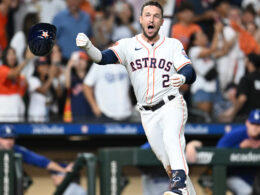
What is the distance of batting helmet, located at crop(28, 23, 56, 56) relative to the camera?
20.6ft

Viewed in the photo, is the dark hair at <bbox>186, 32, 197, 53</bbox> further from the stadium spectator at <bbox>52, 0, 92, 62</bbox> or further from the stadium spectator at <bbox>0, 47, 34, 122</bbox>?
the stadium spectator at <bbox>0, 47, 34, 122</bbox>

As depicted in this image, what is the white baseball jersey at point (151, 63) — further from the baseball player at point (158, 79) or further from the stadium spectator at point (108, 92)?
the stadium spectator at point (108, 92)

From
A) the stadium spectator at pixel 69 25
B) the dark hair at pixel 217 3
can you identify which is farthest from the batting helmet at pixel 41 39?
the dark hair at pixel 217 3

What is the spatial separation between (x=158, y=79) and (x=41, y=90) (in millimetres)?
4479

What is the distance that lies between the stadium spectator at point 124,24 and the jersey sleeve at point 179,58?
5.09 metres

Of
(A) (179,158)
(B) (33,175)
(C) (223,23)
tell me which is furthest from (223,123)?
(A) (179,158)

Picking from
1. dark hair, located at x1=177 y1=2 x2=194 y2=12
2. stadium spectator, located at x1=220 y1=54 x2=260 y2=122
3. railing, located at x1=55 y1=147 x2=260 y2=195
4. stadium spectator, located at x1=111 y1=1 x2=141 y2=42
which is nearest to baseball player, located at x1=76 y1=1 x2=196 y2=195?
railing, located at x1=55 y1=147 x2=260 y2=195

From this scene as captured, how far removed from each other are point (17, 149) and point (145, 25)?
2681 millimetres

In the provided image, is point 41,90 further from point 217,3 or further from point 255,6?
point 255,6

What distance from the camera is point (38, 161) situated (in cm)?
845

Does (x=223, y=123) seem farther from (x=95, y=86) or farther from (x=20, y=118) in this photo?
(x=20, y=118)

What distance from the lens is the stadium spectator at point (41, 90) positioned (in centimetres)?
1073

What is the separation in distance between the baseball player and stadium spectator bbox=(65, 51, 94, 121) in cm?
433

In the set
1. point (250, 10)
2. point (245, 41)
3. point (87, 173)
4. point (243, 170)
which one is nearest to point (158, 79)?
point (87, 173)
